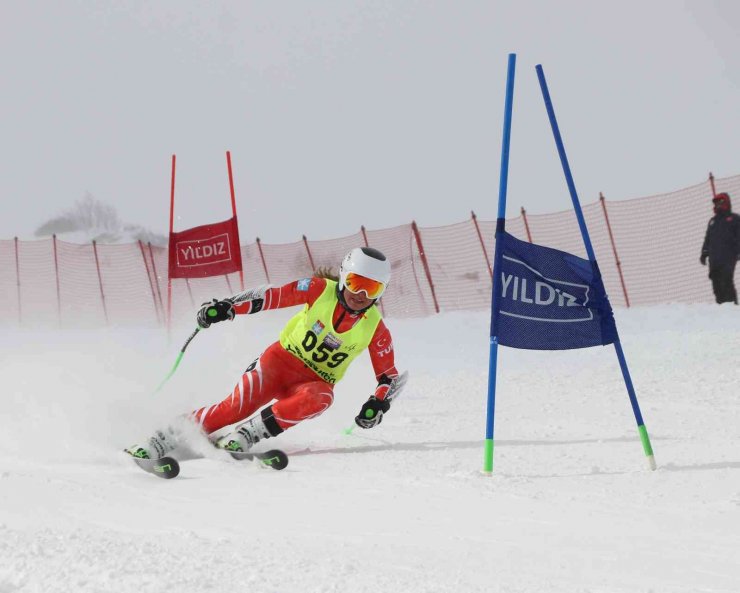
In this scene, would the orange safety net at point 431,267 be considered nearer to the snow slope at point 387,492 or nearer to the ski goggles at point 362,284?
the snow slope at point 387,492

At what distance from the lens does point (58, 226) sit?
57125 mm

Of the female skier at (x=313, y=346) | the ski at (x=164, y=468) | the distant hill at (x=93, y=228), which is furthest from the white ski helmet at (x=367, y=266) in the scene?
the distant hill at (x=93, y=228)

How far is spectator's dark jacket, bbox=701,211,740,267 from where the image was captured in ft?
42.8

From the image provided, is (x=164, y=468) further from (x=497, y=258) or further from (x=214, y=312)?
(x=497, y=258)

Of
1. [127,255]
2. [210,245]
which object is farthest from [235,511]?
[127,255]

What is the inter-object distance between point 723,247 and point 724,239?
0.12m

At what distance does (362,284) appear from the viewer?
5242mm

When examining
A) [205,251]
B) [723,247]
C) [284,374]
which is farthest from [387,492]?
[723,247]

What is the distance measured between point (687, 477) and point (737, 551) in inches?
60.3

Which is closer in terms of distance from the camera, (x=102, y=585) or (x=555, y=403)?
(x=102, y=585)

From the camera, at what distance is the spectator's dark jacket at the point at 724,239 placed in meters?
13.0

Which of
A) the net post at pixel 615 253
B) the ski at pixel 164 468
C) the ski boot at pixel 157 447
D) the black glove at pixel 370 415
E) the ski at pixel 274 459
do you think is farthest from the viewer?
the net post at pixel 615 253

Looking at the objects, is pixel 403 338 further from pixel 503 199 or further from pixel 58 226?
pixel 58 226

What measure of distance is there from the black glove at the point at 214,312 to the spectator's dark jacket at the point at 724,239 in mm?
9930
